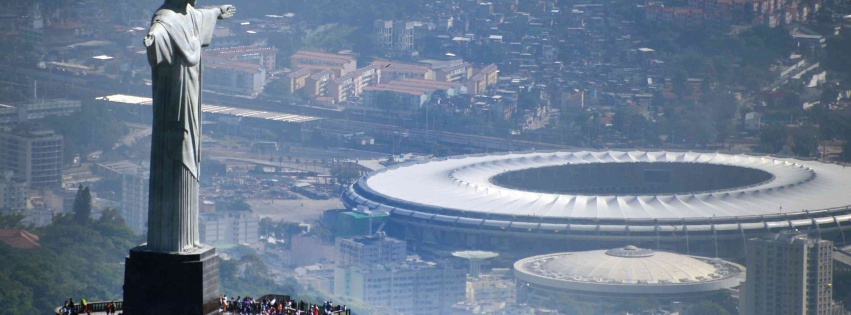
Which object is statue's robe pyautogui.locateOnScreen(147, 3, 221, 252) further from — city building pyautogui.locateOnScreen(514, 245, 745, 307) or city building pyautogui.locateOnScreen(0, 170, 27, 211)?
city building pyautogui.locateOnScreen(0, 170, 27, 211)

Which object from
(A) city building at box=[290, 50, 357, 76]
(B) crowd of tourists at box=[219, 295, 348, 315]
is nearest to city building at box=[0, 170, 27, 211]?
(A) city building at box=[290, 50, 357, 76]

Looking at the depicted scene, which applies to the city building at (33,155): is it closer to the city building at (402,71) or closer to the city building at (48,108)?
the city building at (48,108)

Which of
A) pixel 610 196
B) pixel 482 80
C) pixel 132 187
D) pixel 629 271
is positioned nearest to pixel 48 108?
pixel 132 187

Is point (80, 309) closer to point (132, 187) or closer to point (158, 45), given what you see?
point (158, 45)

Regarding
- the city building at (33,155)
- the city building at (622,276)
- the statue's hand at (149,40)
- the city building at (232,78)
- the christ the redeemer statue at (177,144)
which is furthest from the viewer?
the city building at (232,78)

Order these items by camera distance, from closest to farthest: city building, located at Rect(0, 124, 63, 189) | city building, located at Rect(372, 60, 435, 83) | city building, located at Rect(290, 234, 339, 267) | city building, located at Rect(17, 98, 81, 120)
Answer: city building, located at Rect(290, 234, 339, 267)
city building, located at Rect(0, 124, 63, 189)
city building, located at Rect(17, 98, 81, 120)
city building, located at Rect(372, 60, 435, 83)

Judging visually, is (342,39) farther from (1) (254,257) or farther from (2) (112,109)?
(1) (254,257)

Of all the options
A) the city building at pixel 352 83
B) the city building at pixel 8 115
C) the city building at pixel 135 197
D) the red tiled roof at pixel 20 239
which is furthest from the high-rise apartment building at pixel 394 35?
the red tiled roof at pixel 20 239
